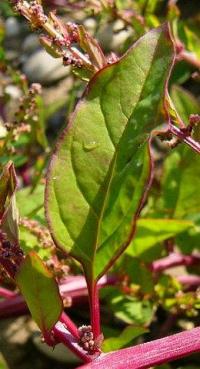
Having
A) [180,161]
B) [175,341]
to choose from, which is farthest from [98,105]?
[180,161]

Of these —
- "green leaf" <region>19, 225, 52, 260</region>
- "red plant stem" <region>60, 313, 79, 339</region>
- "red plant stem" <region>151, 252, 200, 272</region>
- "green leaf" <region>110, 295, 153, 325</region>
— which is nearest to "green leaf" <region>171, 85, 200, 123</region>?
"red plant stem" <region>151, 252, 200, 272</region>

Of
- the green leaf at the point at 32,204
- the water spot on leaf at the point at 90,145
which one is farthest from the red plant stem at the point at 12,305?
the water spot on leaf at the point at 90,145

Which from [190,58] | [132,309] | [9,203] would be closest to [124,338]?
[132,309]

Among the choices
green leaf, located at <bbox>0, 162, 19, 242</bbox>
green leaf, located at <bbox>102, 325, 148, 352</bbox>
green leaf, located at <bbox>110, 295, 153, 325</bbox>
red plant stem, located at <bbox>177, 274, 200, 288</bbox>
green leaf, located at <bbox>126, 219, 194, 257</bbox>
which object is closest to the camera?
green leaf, located at <bbox>0, 162, 19, 242</bbox>

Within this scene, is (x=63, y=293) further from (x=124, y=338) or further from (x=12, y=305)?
(x=124, y=338)

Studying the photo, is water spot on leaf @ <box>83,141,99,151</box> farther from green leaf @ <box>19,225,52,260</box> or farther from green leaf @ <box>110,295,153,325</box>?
green leaf @ <box>110,295,153,325</box>

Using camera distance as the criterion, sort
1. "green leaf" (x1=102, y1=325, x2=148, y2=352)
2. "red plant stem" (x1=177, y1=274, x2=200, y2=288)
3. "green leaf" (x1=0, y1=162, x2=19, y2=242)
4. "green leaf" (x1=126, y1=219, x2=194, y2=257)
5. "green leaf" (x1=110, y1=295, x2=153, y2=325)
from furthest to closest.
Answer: "red plant stem" (x1=177, y1=274, x2=200, y2=288) < "green leaf" (x1=110, y1=295, x2=153, y2=325) < "green leaf" (x1=126, y1=219, x2=194, y2=257) < "green leaf" (x1=102, y1=325, x2=148, y2=352) < "green leaf" (x1=0, y1=162, x2=19, y2=242)

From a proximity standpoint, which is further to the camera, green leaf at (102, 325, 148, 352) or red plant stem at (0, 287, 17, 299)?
red plant stem at (0, 287, 17, 299)
